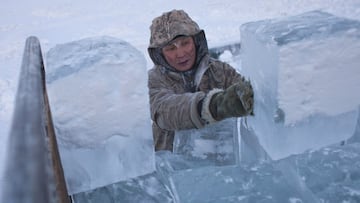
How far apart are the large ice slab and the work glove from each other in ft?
0.68

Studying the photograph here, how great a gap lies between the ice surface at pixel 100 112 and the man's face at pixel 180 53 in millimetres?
575

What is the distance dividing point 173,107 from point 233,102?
0.39 metres

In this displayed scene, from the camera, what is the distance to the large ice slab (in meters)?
1.46

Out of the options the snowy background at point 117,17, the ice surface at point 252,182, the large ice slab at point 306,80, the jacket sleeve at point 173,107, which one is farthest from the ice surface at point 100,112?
the snowy background at point 117,17

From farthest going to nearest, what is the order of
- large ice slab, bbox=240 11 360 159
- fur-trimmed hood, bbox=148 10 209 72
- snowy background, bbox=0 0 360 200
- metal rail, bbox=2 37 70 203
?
snowy background, bbox=0 0 360 200, fur-trimmed hood, bbox=148 10 209 72, large ice slab, bbox=240 11 360 159, metal rail, bbox=2 37 70 203

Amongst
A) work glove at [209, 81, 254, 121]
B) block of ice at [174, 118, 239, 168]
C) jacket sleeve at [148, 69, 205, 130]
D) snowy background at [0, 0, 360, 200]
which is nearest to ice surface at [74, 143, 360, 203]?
block of ice at [174, 118, 239, 168]

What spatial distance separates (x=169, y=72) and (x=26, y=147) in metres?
1.35

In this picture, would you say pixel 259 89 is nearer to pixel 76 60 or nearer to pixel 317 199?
pixel 317 199

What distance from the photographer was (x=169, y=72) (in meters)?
2.05

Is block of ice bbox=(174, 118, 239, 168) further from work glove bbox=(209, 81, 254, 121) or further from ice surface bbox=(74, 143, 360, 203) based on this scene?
work glove bbox=(209, 81, 254, 121)

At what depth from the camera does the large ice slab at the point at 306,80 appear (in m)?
1.46

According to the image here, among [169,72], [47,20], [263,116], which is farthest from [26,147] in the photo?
[47,20]

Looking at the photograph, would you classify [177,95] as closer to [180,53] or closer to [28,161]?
[180,53]

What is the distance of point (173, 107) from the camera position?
1685 mm
